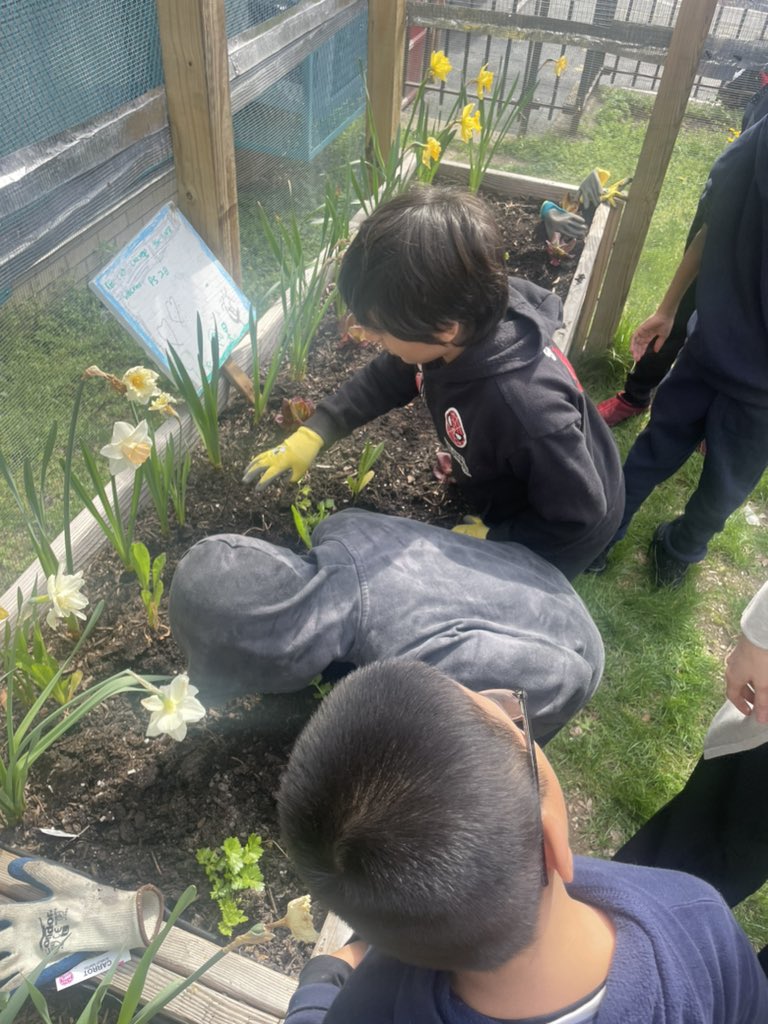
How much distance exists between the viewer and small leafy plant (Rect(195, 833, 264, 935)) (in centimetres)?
140

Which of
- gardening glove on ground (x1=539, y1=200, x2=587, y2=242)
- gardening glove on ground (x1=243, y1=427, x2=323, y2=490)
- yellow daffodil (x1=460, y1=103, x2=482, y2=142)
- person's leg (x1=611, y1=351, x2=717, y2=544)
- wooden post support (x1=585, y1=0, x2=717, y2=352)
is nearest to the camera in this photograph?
gardening glove on ground (x1=243, y1=427, x2=323, y2=490)

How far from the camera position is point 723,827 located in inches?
56.7

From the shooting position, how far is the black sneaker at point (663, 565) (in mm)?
2420

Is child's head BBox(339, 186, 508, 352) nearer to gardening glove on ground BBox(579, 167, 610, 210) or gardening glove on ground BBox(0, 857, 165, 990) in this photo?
gardening glove on ground BBox(0, 857, 165, 990)

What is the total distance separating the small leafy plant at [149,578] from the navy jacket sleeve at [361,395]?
60cm

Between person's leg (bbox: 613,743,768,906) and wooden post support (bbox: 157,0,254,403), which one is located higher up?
wooden post support (bbox: 157,0,254,403)

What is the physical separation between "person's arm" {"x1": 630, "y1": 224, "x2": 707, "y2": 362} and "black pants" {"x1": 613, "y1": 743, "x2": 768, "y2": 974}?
145cm

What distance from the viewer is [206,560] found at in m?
1.20

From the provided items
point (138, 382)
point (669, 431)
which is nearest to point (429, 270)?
point (138, 382)

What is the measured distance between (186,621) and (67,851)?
0.61 metres

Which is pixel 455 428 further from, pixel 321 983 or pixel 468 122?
pixel 468 122

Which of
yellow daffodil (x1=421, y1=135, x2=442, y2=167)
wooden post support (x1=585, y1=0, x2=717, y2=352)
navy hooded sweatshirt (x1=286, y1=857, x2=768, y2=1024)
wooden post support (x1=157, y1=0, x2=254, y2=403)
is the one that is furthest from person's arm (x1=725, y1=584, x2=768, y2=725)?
yellow daffodil (x1=421, y1=135, x2=442, y2=167)

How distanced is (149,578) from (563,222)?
2266 millimetres

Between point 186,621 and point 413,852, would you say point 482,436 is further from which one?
point 413,852
